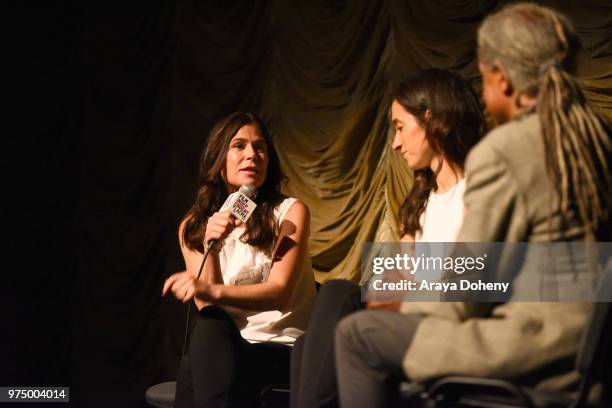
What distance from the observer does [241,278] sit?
2.66 metres

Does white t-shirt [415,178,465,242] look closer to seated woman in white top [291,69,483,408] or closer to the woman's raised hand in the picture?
seated woman in white top [291,69,483,408]

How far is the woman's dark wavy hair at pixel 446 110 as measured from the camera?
7.56 feet

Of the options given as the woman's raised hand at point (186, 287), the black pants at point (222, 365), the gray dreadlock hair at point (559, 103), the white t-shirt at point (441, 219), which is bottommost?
the black pants at point (222, 365)

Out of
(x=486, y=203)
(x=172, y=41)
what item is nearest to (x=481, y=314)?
(x=486, y=203)

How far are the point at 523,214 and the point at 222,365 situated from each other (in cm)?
111

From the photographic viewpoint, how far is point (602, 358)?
4.85ft

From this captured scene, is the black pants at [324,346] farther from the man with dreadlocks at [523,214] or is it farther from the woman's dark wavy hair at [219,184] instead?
the woman's dark wavy hair at [219,184]

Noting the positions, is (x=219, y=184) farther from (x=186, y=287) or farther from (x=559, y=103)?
(x=559, y=103)

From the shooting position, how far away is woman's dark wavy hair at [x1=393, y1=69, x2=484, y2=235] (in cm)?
230

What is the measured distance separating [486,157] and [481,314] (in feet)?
1.04

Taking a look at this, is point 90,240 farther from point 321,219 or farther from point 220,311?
point 220,311

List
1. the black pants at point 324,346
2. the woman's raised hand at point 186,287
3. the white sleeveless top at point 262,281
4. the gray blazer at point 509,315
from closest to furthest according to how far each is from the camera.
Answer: the gray blazer at point 509,315 < the black pants at point 324,346 < the woman's raised hand at point 186,287 < the white sleeveless top at point 262,281

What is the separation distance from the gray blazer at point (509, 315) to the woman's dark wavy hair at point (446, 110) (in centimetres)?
74

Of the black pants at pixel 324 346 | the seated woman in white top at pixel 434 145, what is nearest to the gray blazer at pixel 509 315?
the black pants at pixel 324 346
